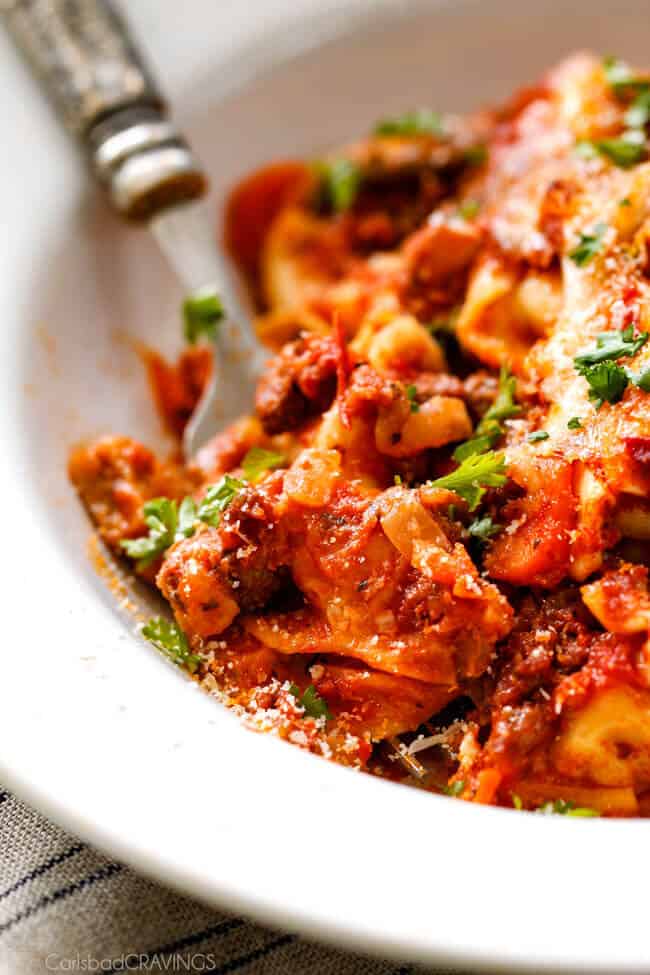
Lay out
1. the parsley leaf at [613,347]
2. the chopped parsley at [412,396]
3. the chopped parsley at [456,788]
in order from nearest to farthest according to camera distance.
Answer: the chopped parsley at [456,788] → the parsley leaf at [613,347] → the chopped parsley at [412,396]

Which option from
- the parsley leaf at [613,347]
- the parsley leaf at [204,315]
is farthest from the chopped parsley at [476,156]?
the parsley leaf at [613,347]

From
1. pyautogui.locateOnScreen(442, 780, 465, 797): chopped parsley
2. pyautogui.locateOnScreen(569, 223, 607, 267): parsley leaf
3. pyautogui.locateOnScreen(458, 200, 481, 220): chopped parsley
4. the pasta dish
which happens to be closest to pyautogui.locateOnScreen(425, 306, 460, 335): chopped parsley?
the pasta dish

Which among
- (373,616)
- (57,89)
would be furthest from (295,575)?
(57,89)

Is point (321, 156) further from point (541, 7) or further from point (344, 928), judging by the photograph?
point (344, 928)

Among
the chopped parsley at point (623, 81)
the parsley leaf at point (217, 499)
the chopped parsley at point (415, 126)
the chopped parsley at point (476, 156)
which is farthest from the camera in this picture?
the chopped parsley at point (415, 126)

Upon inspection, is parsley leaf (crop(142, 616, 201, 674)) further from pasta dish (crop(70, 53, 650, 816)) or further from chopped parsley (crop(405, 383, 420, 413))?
chopped parsley (crop(405, 383, 420, 413))

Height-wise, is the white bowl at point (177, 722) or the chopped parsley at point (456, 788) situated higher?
the white bowl at point (177, 722)

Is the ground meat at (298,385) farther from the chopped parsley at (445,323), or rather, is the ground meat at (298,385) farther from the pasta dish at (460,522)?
the chopped parsley at (445,323)
